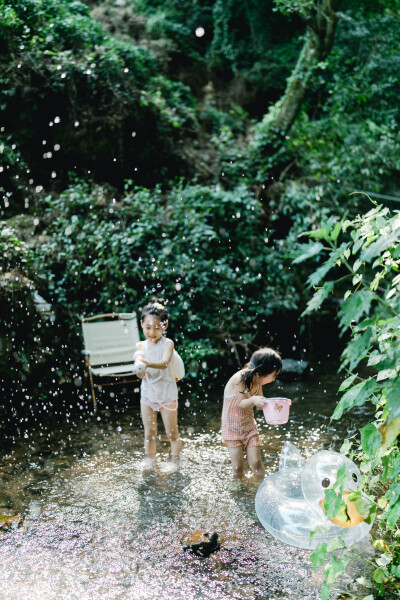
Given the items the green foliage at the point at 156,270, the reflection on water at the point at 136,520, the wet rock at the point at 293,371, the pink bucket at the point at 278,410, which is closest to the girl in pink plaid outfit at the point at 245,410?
the reflection on water at the point at 136,520

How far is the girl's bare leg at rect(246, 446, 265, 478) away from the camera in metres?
4.44

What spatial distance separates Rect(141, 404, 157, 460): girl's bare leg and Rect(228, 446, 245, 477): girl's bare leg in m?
0.87

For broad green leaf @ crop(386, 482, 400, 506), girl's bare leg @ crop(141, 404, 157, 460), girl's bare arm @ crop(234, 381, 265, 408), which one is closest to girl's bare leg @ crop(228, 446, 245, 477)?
girl's bare arm @ crop(234, 381, 265, 408)

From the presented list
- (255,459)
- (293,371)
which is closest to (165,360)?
(255,459)

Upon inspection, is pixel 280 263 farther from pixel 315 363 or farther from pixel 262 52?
pixel 262 52

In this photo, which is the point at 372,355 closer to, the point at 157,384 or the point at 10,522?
the point at 157,384

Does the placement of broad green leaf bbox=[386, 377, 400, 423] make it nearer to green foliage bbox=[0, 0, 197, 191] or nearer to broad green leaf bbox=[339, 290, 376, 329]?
broad green leaf bbox=[339, 290, 376, 329]

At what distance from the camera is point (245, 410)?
4.39m

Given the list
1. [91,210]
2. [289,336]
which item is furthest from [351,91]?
[91,210]

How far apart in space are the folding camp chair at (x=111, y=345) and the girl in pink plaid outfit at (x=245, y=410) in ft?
9.58

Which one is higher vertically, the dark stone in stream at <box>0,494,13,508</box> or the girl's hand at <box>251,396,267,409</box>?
the girl's hand at <box>251,396,267,409</box>

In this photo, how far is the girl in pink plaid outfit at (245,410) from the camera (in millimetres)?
4227

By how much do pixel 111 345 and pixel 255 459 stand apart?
356 cm

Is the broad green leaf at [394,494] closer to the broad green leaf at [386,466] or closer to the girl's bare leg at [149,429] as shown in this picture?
the broad green leaf at [386,466]
